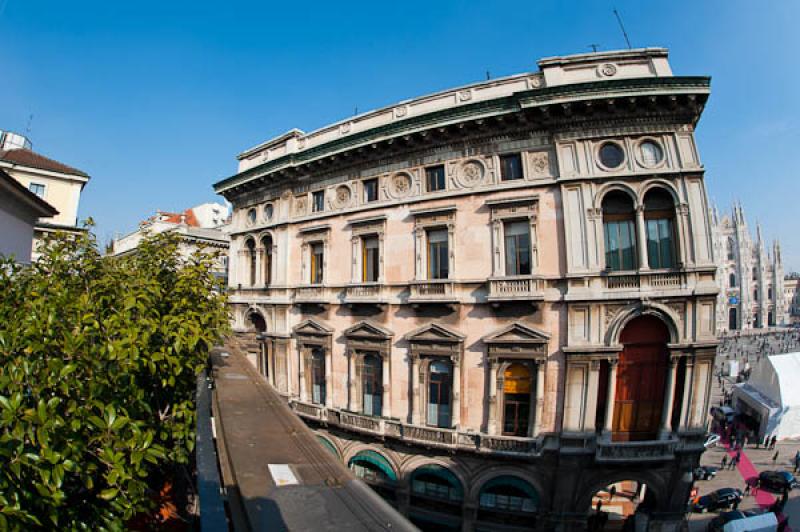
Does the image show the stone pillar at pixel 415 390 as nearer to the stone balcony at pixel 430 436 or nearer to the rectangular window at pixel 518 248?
the stone balcony at pixel 430 436

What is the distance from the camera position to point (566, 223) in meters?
13.8

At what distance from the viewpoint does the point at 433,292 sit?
15570 mm

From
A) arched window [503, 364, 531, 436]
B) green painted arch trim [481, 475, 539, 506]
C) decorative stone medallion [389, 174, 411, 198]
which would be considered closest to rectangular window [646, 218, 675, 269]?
arched window [503, 364, 531, 436]

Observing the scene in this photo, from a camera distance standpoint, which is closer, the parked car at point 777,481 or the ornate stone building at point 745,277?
the parked car at point 777,481

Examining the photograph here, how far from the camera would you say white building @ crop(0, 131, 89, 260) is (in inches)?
994

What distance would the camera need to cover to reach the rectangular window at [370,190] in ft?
58.9

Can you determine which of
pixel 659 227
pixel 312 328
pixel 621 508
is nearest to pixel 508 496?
pixel 312 328

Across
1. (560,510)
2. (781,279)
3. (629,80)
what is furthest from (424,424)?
(781,279)

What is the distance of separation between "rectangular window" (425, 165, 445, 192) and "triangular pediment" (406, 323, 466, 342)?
19.2 ft

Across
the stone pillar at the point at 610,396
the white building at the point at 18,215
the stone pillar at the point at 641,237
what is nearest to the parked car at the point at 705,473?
the stone pillar at the point at 610,396

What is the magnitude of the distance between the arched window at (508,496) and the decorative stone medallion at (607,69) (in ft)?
49.7

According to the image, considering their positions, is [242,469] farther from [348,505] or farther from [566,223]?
[566,223]

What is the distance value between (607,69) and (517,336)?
10422mm

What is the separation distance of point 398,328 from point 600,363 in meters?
7.71
